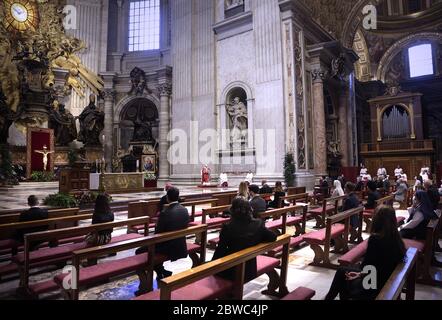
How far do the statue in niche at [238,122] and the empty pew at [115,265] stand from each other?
11.2 metres

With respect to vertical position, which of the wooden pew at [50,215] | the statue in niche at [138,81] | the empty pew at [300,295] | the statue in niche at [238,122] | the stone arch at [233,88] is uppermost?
A: the statue in niche at [138,81]

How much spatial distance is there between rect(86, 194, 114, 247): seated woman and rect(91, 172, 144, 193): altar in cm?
691

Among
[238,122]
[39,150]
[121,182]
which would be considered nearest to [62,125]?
[39,150]

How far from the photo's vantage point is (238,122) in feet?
48.3

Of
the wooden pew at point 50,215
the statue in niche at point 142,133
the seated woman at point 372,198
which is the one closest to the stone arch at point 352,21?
the statue in niche at point 142,133

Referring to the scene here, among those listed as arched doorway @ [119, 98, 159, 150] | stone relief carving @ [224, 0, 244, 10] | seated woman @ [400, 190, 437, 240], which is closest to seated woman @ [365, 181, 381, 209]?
seated woman @ [400, 190, 437, 240]

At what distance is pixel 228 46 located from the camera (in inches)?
599

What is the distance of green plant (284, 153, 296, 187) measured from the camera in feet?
39.3

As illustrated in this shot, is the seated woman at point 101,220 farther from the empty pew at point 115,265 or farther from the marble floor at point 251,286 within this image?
the empty pew at point 115,265

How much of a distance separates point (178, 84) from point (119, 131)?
525 cm

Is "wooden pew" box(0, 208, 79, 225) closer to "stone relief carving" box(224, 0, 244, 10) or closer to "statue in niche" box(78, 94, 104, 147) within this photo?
"statue in niche" box(78, 94, 104, 147)

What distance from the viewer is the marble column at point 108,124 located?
18625 millimetres

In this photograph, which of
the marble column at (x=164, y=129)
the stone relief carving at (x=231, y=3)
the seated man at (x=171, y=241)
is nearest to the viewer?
the seated man at (x=171, y=241)

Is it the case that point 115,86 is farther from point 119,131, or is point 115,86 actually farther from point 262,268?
point 262,268
